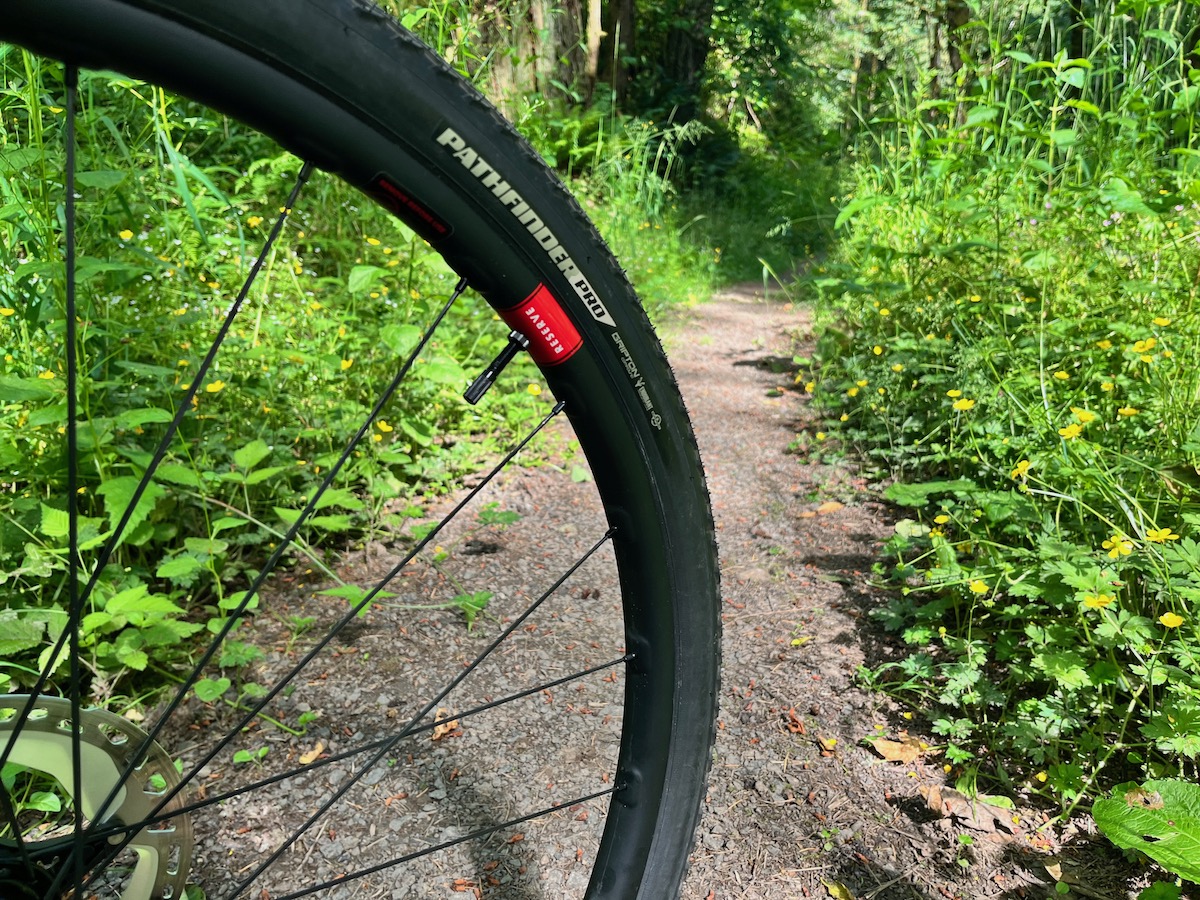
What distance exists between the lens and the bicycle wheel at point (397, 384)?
1.82 feet

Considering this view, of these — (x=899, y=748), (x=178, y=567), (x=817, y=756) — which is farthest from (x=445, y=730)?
(x=899, y=748)

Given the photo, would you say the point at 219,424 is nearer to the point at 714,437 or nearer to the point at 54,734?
the point at 54,734

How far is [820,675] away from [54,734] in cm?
138

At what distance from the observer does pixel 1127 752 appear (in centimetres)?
130

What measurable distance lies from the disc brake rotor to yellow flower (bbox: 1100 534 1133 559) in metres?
1.51

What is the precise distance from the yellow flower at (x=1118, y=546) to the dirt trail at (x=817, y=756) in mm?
488

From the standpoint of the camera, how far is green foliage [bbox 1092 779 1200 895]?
0.86 m

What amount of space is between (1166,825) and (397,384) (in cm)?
A: 103

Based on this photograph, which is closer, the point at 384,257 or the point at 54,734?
the point at 54,734

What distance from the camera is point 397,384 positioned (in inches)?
34.9

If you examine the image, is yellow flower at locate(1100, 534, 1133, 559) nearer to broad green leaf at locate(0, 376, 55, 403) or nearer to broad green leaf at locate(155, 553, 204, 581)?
broad green leaf at locate(155, 553, 204, 581)

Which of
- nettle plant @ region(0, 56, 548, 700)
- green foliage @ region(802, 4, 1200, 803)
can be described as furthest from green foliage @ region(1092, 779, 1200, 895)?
nettle plant @ region(0, 56, 548, 700)

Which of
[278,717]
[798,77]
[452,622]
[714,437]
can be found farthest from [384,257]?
[798,77]

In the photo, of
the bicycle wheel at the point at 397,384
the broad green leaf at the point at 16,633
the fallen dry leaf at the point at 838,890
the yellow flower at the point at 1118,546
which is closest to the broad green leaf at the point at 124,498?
the broad green leaf at the point at 16,633
